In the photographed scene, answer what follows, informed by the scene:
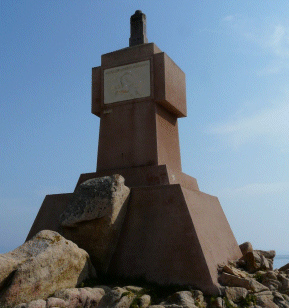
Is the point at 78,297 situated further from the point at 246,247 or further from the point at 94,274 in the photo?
the point at 246,247

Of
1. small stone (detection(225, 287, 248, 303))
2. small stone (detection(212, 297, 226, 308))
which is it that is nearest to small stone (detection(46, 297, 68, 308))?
small stone (detection(212, 297, 226, 308))

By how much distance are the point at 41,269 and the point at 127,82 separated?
16.7 ft

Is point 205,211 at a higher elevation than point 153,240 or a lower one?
higher

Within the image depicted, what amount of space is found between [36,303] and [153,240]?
2.54 meters

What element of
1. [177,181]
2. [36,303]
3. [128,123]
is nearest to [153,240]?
[177,181]

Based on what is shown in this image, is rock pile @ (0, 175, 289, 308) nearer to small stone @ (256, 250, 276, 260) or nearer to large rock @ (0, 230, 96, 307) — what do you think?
large rock @ (0, 230, 96, 307)

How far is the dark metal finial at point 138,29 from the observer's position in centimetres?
1006

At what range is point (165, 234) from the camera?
7.32 metres

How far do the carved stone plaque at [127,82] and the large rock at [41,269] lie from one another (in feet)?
13.5

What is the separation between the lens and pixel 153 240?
7.36 metres

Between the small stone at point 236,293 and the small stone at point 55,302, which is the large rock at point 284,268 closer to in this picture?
the small stone at point 236,293

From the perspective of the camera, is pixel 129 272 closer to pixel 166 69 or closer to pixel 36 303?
pixel 36 303

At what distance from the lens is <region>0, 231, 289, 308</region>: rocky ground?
5.77m

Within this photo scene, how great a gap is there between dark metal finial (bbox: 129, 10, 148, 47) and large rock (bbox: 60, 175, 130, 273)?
4.01 m
